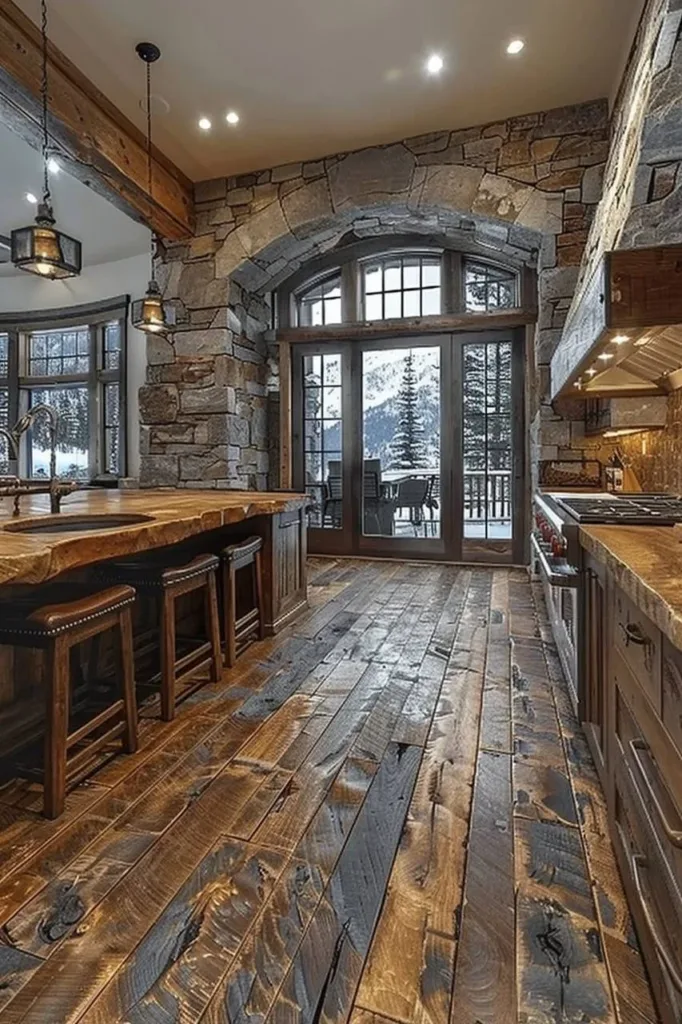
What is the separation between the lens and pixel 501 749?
2.06 m

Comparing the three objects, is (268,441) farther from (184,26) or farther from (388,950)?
(388,950)

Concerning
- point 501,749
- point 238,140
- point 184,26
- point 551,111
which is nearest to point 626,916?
point 501,749

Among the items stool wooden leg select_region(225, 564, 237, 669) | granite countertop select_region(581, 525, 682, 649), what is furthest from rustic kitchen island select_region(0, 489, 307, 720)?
granite countertop select_region(581, 525, 682, 649)

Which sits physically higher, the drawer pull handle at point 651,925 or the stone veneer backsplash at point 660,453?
the stone veneer backsplash at point 660,453

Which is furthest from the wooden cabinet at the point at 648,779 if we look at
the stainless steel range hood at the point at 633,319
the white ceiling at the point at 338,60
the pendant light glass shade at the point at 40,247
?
the white ceiling at the point at 338,60

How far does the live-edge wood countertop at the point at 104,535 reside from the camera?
1430 mm

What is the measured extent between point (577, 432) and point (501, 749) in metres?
3.17

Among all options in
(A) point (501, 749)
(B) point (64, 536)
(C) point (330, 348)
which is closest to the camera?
(B) point (64, 536)

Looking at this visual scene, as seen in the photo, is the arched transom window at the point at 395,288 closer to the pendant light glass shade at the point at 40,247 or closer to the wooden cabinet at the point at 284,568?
the wooden cabinet at the point at 284,568

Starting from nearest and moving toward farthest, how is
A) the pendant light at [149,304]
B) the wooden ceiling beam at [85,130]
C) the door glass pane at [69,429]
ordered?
the wooden ceiling beam at [85,130] < the pendant light at [149,304] < the door glass pane at [69,429]

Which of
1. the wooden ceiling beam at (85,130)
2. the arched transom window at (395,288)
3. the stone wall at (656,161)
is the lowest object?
the stone wall at (656,161)

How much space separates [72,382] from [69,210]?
7.26ft

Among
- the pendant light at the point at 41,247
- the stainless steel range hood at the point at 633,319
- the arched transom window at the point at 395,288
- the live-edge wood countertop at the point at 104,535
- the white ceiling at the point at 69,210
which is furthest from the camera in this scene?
the arched transom window at the point at 395,288

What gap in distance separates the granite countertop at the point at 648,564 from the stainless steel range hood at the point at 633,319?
2.05 feet
